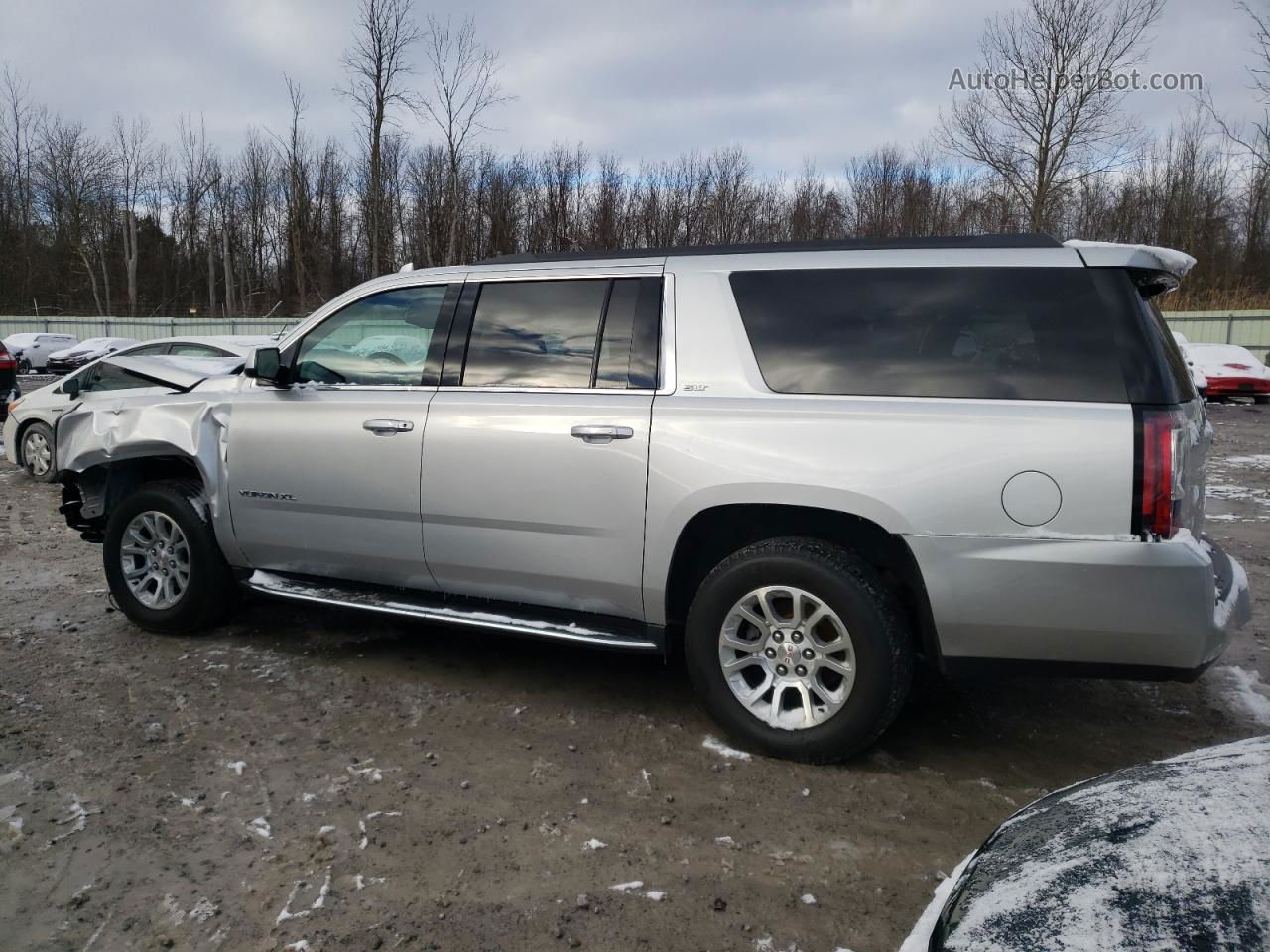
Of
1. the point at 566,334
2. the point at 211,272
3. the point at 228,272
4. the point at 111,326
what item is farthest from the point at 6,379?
the point at 211,272

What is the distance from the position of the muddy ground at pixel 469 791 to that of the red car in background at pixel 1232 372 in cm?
1812

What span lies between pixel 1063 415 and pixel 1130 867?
5.92ft

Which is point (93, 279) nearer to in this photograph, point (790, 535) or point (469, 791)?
point (469, 791)

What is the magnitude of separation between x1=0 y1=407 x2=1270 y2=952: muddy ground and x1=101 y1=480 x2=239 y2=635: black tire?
0.44ft

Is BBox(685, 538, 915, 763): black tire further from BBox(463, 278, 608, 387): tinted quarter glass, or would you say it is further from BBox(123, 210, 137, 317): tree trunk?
BBox(123, 210, 137, 317): tree trunk

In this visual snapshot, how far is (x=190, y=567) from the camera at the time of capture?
4863 millimetres

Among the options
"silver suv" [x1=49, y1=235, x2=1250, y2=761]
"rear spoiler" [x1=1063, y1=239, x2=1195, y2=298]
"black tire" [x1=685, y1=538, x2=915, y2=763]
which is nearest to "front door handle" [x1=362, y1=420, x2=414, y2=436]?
"silver suv" [x1=49, y1=235, x2=1250, y2=761]

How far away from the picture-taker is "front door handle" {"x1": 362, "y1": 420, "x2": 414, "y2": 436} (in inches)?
164

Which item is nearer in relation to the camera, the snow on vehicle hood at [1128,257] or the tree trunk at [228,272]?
the snow on vehicle hood at [1128,257]

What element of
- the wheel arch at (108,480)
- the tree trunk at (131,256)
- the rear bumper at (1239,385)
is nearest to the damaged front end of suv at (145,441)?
the wheel arch at (108,480)

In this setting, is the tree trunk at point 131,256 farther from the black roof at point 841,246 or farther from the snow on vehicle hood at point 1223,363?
the black roof at point 841,246

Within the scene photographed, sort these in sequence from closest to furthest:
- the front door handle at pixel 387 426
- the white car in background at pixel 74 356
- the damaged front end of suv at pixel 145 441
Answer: the front door handle at pixel 387 426, the damaged front end of suv at pixel 145 441, the white car in background at pixel 74 356

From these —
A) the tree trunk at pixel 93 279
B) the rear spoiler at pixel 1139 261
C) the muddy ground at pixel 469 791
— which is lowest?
the muddy ground at pixel 469 791

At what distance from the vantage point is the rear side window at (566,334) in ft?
12.6
